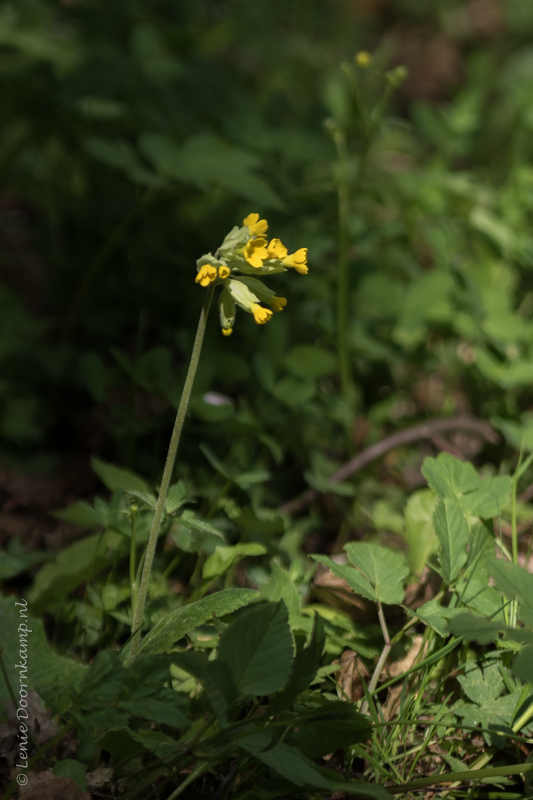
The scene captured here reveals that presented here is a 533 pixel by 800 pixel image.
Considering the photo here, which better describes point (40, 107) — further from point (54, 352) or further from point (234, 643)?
point (234, 643)

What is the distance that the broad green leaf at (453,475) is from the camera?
1.47m

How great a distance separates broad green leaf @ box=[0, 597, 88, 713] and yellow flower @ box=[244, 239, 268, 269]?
778 mm

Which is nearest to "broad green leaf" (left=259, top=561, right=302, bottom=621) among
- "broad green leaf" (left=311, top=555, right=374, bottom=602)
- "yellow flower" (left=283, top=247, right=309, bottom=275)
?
"broad green leaf" (left=311, top=555, right=374, bottom=602)

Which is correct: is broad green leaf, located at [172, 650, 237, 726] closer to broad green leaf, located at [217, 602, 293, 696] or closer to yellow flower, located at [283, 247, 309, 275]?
broad green leaf, located at [217, 602, 293, 696]

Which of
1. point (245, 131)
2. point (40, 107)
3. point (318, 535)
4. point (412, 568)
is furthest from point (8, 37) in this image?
point (412, 568)

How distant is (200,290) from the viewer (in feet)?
8.34

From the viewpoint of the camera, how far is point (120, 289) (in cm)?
249

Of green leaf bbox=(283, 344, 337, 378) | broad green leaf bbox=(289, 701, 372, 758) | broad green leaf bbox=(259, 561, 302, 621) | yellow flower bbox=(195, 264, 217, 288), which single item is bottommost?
broad green leaf bbox=(289, 701, 372, 758)

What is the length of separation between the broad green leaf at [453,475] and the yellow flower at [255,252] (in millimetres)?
589

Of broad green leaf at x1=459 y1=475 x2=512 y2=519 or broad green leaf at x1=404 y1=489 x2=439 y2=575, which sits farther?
broad green leaf at x1=404 y1=489 x2=439 y2=575

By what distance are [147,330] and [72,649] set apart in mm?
1408

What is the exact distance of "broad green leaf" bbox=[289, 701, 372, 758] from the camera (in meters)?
1.16

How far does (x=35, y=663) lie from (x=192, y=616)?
0.97ft

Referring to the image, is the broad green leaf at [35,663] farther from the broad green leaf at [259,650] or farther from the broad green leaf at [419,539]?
the broad green leaf at [419,539]
